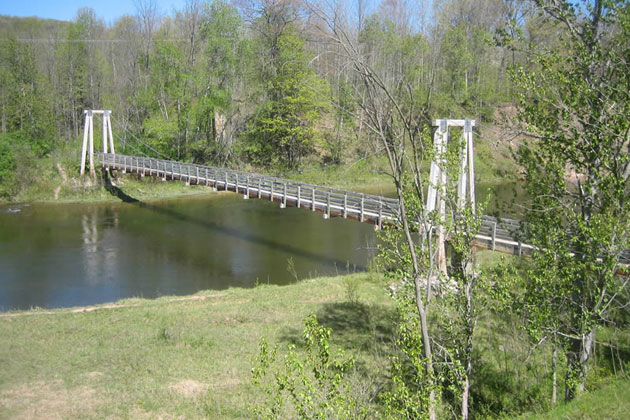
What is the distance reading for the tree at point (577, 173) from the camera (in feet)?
18.8

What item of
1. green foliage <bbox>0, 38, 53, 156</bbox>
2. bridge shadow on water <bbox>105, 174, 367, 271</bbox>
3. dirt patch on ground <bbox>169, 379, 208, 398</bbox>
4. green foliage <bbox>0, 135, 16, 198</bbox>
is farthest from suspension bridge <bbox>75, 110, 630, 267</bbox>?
dirt patch on ground <bbox>169, 379, 208, 398</bbox>

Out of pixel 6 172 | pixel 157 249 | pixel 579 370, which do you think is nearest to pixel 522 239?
pixel 579 370

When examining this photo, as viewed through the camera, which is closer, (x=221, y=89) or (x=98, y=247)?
(x=98, y=247)

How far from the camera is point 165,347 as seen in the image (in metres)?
9.70

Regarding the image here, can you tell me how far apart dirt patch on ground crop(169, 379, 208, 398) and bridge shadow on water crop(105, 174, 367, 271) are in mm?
8595

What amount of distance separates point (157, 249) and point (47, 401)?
1136 cm

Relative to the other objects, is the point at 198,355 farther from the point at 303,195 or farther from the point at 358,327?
the point at 303,195

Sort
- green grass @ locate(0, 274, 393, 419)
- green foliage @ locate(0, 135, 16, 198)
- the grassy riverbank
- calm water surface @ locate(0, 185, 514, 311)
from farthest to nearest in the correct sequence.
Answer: green foliage @ locate(0, 135, 16, 198) < calm water surface @ locate(0, 185, 514, 311) < green grass @ locate(0, 274, 393, 419) < the grassy riverbank

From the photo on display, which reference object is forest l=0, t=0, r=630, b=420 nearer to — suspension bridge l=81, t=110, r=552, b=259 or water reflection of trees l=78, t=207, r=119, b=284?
suspension bridge l=81, t=110, r=552, b=259

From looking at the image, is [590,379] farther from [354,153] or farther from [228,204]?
[354,153]

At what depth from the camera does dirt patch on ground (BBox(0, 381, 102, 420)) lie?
7.44 m

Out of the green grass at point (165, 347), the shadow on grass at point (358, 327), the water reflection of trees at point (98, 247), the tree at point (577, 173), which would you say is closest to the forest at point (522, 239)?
the tree at point (577, 173)

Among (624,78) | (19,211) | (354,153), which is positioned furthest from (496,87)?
(624,78)

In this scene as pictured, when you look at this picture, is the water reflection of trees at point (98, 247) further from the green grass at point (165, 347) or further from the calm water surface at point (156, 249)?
the green grass at point (165, 347)
